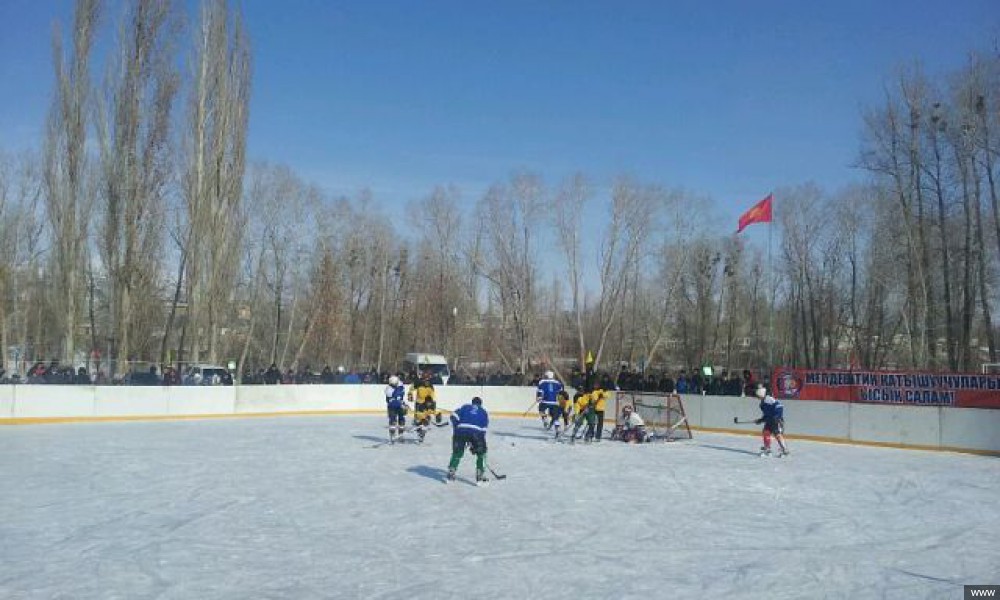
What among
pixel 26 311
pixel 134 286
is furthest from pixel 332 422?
pixel 26 311

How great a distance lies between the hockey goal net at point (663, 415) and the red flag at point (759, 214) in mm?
6747

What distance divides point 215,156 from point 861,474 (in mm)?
26132

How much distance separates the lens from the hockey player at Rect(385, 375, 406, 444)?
707 inches

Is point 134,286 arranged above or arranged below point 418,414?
above

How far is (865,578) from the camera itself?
7.72 m

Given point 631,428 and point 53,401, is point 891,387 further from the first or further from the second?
point 53,401

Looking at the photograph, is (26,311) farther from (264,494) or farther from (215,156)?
(264,494)

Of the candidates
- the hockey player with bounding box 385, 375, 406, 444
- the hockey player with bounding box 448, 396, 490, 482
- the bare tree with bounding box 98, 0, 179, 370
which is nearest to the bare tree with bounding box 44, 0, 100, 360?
the bare tree with bounding box 98, 0, 179, 370

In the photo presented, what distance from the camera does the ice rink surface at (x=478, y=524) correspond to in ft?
24.1

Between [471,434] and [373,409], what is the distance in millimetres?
16207

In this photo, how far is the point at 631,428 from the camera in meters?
20.6

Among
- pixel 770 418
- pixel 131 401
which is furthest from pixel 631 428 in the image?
pixel 131 401

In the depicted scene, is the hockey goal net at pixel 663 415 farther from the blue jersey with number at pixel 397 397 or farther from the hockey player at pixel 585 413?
the blue jersey with number at pixel 397 397

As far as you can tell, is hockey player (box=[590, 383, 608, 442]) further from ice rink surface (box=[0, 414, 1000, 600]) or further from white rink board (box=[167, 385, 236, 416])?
white rink board (box=[167, 385, 236, 416])
